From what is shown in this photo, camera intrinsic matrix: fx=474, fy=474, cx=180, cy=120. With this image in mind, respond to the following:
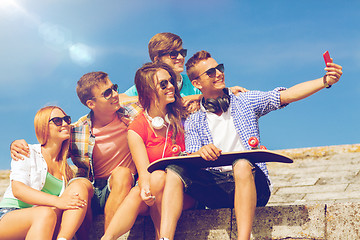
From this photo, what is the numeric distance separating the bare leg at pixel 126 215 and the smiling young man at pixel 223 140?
13.7 inches

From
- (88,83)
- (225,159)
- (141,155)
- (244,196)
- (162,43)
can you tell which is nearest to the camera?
(244,196)

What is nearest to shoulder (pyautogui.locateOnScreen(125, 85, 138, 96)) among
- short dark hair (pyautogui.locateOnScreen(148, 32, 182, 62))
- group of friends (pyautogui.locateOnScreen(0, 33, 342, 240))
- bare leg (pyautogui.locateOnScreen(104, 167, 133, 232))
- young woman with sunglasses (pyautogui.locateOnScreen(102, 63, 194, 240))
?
short dark hair (pyautogui.locateOnScreen(148, 32, 182, 62))

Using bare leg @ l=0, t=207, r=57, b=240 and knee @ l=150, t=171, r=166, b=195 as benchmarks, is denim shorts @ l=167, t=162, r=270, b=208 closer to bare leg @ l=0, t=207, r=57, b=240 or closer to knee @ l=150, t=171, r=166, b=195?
knee @ l=150, t=171, r=166, b=195

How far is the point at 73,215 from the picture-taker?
3615 mm

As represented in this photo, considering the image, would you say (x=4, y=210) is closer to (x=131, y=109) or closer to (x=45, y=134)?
(x=45, y=134)

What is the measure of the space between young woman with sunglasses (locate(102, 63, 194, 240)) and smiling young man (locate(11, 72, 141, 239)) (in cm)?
28

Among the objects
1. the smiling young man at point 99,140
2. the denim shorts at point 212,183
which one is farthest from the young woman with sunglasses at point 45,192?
the denim shorts at point 212,183

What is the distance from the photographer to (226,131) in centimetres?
381

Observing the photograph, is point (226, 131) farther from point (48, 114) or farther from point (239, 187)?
point (48, 114)

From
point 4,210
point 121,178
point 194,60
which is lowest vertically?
point 4,210

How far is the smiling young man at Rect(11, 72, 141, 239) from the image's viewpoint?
414cm

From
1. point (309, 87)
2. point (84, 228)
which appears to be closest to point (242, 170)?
point (309, 87)

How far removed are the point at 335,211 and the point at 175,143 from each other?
4.43 ft

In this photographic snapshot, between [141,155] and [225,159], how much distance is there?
2.38 feet
